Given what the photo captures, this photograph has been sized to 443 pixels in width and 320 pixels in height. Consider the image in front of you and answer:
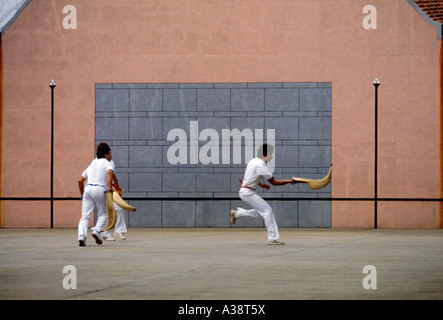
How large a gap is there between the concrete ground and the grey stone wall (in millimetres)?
5600

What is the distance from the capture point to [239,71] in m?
27.5

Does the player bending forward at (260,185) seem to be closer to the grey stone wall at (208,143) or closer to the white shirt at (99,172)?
the white shirt at (99,172)

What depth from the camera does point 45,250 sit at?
17.0m

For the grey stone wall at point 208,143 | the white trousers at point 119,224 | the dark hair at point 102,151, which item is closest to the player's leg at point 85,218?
the dark hair at point 102,151

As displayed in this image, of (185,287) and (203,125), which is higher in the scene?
(203,125)

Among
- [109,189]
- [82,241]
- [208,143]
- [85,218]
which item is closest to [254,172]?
[109,189]

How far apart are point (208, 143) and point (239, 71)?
7.73 feet

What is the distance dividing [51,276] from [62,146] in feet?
53.4

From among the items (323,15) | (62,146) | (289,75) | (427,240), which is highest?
(323,15)

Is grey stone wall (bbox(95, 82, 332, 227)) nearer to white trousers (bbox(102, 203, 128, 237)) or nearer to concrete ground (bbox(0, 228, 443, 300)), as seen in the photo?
concrete ground (bbox(0, 228, 443, 300))

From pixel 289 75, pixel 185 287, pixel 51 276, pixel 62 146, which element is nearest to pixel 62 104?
pixel 62 146

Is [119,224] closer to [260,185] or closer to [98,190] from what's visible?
[98,190]

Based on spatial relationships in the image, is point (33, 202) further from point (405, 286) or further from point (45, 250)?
point (405, 286)
